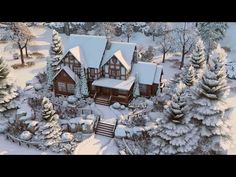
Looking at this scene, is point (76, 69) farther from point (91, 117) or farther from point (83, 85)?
point (91, 117)

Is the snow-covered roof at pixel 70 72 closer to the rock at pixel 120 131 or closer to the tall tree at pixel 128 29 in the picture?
the rock at pixel 120 131

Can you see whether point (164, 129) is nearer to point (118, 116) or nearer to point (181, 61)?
point (118, 116)

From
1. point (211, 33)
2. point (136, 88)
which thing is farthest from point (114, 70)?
point (211, 33)

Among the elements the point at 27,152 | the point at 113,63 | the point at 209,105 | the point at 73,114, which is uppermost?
the point at 113,63

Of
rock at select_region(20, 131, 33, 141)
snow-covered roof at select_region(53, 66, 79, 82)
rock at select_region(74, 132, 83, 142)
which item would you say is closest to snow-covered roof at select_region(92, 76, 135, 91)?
snow-covered roof at select_region(53, 66, 79, 82)

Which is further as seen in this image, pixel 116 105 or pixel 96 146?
pixel 116 105

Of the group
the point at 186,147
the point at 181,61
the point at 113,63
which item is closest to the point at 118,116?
the point at 113,63

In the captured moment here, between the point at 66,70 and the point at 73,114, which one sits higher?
the point at 66,70
